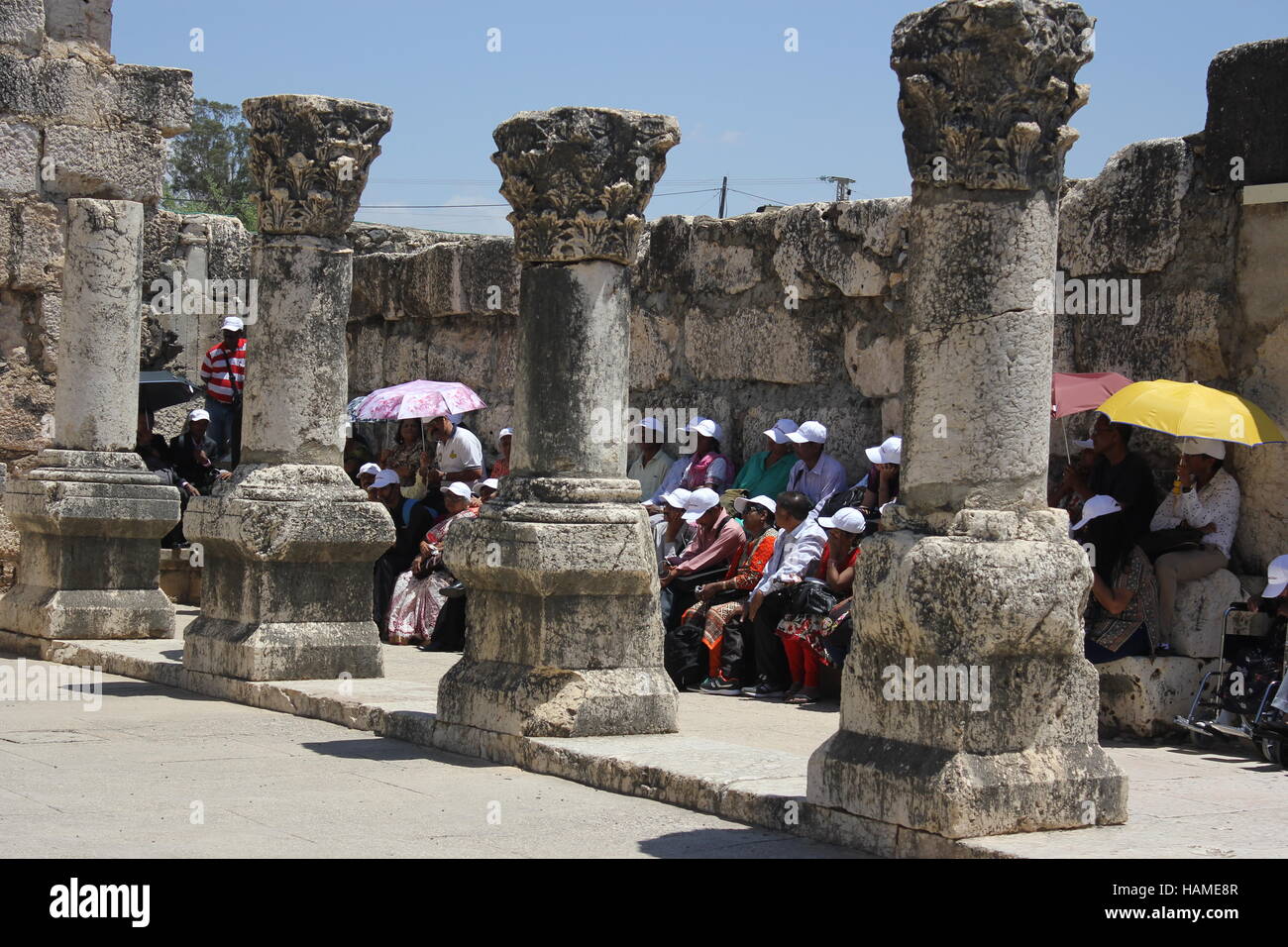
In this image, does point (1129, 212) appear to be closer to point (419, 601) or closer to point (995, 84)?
point (995, 84)

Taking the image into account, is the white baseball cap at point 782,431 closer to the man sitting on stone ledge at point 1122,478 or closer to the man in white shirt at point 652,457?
the man in white shirt at point 652,457

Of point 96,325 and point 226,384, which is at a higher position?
point 96,325

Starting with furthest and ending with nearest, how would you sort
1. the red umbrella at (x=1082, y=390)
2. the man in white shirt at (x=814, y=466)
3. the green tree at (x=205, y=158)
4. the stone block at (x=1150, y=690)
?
the green tree at (x=205, y=158), the man in white shirt at (x=814, y=466), the red umbrella at (x=1082, y=390), the stone block at (x=1150, y=690)

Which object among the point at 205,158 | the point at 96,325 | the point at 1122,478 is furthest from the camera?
the point at 205,158

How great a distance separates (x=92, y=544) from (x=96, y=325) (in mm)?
1518

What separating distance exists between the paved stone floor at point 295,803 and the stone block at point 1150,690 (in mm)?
2866

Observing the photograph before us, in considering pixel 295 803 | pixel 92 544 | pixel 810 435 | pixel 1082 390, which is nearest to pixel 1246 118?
pixel 1082 390

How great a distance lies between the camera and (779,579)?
9891mm

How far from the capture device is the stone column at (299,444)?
959 centimetres

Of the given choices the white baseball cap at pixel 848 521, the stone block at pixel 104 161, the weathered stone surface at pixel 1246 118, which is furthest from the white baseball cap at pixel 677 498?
the stone block at pixel 104 161

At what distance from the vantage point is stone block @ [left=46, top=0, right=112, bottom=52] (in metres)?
12.8

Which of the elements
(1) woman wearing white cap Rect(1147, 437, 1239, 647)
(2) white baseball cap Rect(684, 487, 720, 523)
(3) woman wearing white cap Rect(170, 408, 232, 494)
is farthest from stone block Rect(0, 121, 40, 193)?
(1) woman wearing white cap Rect(1147, 437, 1239, 647)

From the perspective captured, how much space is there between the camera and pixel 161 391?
14859mm
